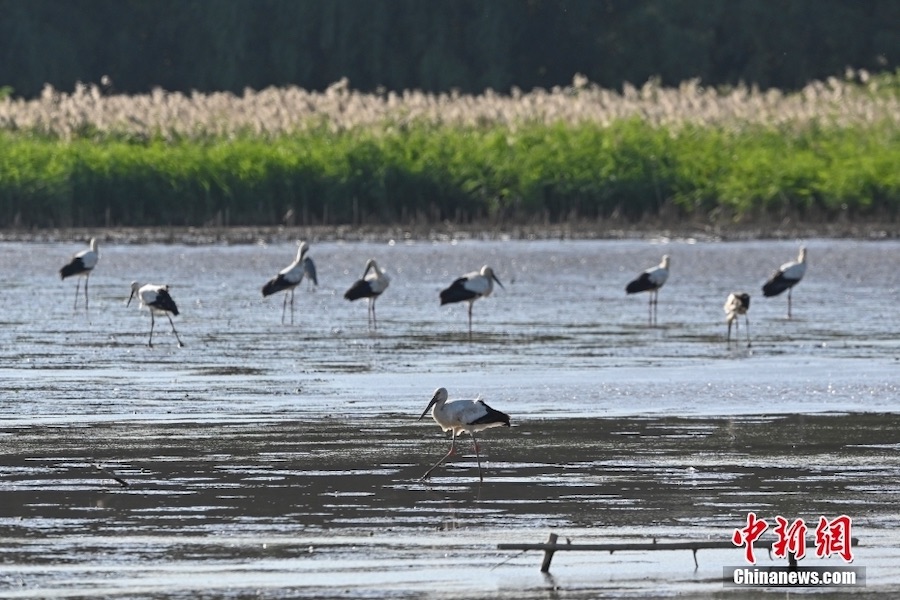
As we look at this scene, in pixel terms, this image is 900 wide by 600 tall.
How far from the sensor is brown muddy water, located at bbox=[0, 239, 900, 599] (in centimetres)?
809

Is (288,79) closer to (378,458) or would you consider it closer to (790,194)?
(790,194)

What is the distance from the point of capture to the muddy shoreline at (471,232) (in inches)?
1117

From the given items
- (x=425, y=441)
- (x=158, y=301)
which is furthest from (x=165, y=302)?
(x=425, y=441)

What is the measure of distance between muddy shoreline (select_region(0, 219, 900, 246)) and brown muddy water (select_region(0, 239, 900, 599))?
5.70 meters

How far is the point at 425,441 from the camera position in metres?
11.8

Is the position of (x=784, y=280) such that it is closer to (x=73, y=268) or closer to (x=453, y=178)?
(x=73, y=268)

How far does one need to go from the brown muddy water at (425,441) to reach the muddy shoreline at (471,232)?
5702mm

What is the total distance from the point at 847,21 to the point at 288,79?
45.3 ft

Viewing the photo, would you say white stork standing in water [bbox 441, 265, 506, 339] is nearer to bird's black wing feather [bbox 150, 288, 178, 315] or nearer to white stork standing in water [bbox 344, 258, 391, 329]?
white stork standing in water [bbox 344, 258, 391, 329]

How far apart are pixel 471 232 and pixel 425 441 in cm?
1745

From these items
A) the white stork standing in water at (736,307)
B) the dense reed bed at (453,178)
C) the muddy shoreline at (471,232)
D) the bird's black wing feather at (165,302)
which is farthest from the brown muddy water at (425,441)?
the dense reed bed at (453,178)

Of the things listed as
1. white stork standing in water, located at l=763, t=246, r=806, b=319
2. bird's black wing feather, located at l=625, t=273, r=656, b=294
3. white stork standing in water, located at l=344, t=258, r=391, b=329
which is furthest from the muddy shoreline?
white stork standing in water, located at l=344, t=258, r=391, b=329

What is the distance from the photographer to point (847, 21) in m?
51.5

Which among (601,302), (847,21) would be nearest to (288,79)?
(847,21)
